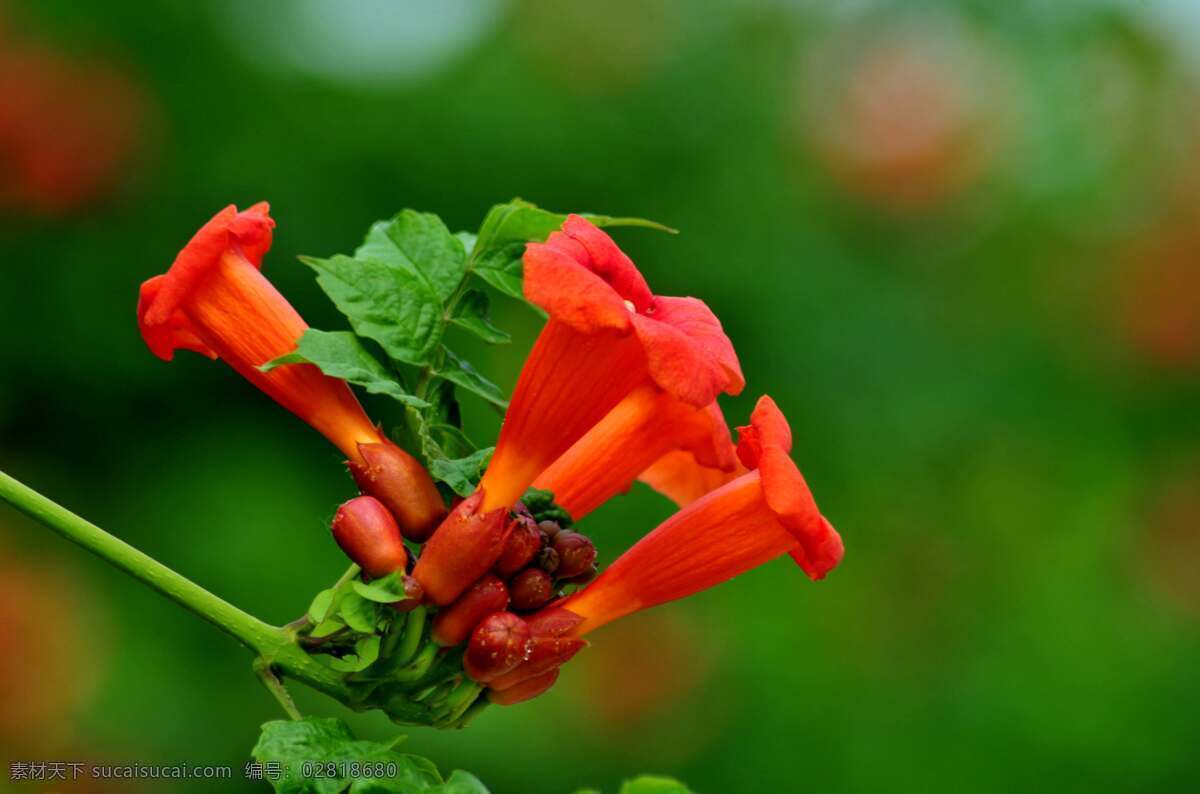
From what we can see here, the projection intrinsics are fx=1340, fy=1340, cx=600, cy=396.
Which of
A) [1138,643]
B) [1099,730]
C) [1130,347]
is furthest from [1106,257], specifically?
[1099,730]

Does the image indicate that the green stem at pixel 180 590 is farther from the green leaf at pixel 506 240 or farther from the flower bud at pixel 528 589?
the green leaf at pixel 506 240

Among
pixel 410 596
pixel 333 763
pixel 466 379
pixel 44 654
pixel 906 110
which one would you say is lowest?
pixel 44 654

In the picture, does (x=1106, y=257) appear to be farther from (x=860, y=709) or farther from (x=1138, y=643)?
(x=860, y=709)

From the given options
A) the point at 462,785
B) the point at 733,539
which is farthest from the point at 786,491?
the point at 462,785

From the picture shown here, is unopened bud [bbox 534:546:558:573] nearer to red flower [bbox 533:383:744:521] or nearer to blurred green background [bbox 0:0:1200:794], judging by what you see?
red flower [bbox 533:383:744:521]

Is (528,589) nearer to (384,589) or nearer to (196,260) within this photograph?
(384,589)

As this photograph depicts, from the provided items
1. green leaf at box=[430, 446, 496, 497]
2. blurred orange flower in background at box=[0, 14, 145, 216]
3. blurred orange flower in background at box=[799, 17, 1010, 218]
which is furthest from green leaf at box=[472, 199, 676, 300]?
blurred orange flower in background at box=[799, 17, 1010, 218]

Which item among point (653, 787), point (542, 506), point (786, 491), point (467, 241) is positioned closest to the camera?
point (653, 787)
